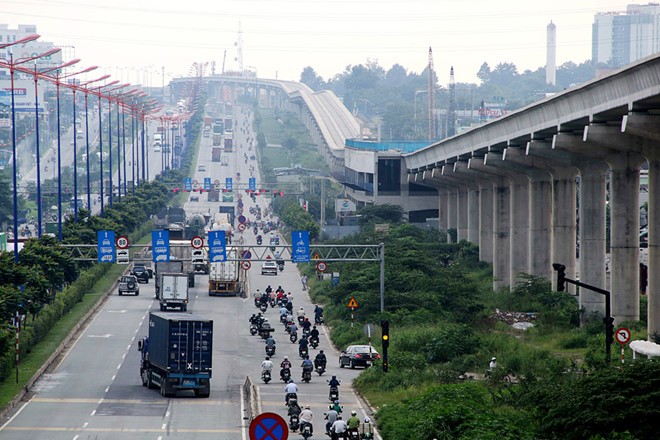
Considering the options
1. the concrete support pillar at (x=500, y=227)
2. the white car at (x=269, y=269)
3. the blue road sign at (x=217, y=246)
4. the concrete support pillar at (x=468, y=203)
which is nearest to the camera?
the blue road sign at (x=217, y=246)

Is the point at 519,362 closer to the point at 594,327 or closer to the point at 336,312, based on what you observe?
the point at 594,327

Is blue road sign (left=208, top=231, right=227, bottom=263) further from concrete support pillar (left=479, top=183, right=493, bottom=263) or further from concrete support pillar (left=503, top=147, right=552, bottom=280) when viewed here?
concrete support pillar (left=479, top=183, right=493, bottom=263)

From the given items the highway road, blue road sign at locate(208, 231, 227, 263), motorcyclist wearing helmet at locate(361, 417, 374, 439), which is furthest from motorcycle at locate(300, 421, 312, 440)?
blue road sign at locate(208, 231, 227, 263)

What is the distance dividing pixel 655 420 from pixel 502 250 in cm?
6526

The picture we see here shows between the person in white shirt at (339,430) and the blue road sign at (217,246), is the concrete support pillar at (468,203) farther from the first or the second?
the person in white shirt at (339,430)

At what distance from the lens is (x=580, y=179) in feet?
241

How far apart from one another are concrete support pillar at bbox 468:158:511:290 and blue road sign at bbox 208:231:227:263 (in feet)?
86.7

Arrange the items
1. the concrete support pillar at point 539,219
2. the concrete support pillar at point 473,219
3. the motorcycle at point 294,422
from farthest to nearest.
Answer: the concrete support pillar at point 473,219
the concrete support pillar at point 539,219
the motorcycle at point 294,422

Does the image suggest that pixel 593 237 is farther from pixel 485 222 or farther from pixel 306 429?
pixel 485 222

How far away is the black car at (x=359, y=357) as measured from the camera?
213 ft

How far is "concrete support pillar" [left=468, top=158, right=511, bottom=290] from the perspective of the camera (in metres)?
99.2

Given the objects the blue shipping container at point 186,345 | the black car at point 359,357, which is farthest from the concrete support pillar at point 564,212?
the blue shipping container at point 186,345

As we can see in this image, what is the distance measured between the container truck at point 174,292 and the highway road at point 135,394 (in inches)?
59.7

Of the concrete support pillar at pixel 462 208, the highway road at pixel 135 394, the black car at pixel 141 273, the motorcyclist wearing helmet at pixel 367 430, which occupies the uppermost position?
the concrete support pillar at pixel 462 208
